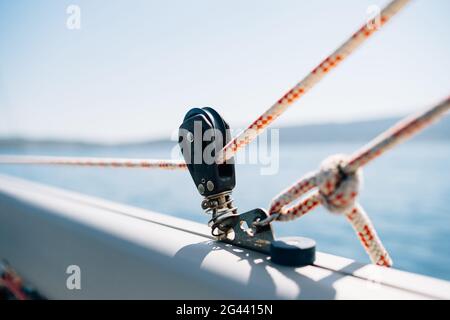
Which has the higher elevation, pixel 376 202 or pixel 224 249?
pixel 376 202

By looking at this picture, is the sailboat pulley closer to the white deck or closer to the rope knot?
the white deck

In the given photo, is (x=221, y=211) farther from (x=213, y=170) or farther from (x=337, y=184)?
(x=337, y=184)

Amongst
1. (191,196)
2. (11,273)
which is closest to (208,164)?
(11,273)

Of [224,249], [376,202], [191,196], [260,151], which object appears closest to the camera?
[224,249]

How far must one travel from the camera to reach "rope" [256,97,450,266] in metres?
0.50

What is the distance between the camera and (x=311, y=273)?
2.27ft

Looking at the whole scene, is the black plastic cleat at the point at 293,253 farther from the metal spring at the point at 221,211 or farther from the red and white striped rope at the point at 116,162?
the red and white striped rope at the point at 116,162

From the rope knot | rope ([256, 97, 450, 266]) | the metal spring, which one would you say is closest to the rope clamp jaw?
the metal spring

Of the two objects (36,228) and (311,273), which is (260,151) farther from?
(36,228)

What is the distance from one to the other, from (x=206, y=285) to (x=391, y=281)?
1.03 ft

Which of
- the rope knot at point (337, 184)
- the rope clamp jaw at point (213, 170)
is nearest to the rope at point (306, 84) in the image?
the rope clamp jaw at point (213, 170)

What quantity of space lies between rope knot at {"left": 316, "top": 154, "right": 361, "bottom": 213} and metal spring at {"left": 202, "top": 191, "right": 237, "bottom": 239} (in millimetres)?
320

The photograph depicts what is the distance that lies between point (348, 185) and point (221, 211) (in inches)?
15.3

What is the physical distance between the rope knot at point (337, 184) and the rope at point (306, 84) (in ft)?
0.49
